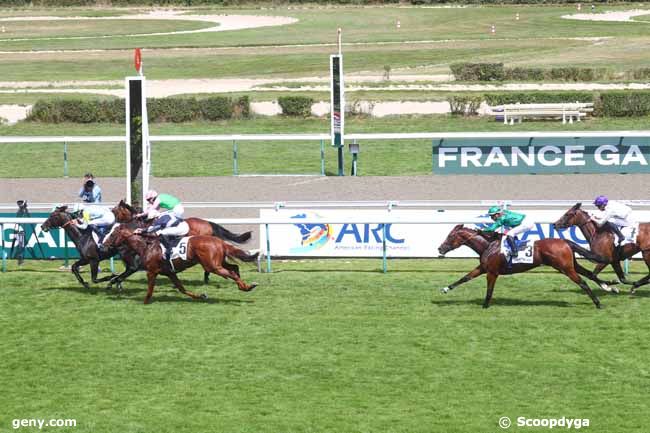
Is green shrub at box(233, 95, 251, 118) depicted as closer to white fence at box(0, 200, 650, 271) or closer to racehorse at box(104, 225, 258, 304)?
white fence at box(0, 200, 650, 271)

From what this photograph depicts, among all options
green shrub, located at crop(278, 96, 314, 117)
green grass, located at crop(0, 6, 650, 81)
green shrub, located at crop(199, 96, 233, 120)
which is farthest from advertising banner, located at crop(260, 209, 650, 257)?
green grass, located at crop(0, 6, 650, 81)

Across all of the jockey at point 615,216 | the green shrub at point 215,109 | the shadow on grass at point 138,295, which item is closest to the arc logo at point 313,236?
the shadow on grass at point 138,295

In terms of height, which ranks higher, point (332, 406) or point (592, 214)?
point (592, 214)

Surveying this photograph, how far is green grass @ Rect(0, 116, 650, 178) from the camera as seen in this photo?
82.5ft

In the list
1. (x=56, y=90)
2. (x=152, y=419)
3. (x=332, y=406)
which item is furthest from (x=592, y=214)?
(x=56, y=90)

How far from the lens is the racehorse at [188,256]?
45.6 feet

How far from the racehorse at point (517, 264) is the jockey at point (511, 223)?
6.1 inches

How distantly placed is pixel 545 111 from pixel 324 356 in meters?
19.7

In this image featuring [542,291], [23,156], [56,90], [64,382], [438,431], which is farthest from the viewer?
[56,90]

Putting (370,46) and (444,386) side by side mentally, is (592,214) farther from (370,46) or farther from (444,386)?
(370,46)

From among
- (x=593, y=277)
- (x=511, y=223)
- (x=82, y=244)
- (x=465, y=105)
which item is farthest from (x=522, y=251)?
(x=465, y=105)

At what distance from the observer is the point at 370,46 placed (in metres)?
54.1

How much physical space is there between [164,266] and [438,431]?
18.2 feet

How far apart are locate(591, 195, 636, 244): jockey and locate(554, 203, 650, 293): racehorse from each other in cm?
9
